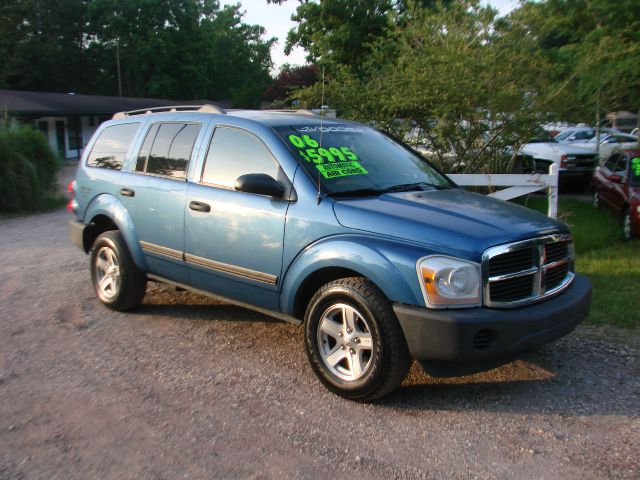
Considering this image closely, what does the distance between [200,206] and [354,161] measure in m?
1.29

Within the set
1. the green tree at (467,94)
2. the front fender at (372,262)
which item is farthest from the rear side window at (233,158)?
the green tree at (467,94)

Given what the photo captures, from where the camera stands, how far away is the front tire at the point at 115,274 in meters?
5.96

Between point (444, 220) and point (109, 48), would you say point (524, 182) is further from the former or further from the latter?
point (109, 48)

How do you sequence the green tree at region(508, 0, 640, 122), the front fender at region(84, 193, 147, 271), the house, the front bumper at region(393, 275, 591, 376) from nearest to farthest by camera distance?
1. the front bumper at region(393, 275, 591, 376)
2. the front fender at region(84, 193, 147, 271)
3. the green tree at region(508, 0, 640, 122)
4. the house

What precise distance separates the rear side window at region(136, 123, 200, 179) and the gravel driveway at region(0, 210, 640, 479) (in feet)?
4.67

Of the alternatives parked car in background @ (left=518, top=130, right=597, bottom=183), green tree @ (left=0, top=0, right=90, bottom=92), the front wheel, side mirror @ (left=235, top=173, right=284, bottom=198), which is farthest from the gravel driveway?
green tree @ (left=0, top=0, right=90, bottom=92)

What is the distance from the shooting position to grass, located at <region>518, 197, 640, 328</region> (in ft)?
19.4

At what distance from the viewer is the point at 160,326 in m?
5.82

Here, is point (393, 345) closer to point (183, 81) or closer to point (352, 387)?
point (352, 387)

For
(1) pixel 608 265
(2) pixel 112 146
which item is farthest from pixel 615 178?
(2) pixel 112 146

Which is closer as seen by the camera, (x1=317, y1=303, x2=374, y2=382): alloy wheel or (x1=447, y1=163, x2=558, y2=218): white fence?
(x1=317, y1=303, x2=374, y2=382): alloy wheel

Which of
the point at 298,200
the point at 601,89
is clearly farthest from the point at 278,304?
the point at 601,89

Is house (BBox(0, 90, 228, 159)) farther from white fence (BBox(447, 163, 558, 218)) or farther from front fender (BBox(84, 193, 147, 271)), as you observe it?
white fence (BBox(447, 163, 558, 218))

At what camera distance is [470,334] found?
148 inches
